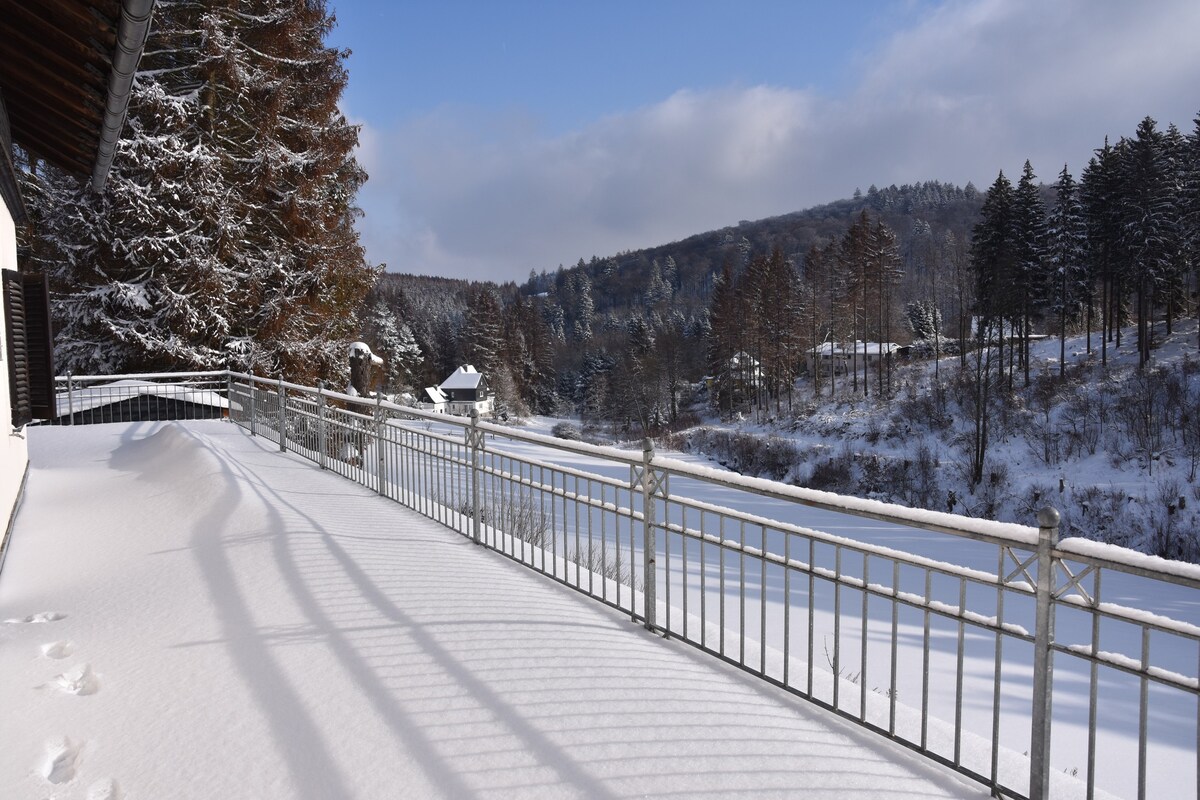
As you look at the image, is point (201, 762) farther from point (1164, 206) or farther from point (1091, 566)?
point (1164, 206)

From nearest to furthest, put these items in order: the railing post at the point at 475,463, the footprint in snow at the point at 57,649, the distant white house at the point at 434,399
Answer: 1. the footprint in snow at the point at 57,649
2. the railing post at the point at 475,463
3. the distant white house at the point at 434,399

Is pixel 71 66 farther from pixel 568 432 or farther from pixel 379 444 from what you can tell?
pixel 568 432

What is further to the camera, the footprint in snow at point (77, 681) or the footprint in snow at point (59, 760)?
the footprint in snow at point (77, 681)

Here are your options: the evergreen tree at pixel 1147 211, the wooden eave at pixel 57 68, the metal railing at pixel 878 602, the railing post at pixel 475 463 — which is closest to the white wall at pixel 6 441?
the wooden eave at pixel 57 68

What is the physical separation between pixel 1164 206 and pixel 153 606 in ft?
153

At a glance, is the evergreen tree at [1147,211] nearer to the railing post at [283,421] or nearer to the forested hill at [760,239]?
the railing post at [283,421]

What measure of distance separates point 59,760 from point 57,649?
1326 millimetres

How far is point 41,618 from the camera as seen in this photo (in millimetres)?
4312

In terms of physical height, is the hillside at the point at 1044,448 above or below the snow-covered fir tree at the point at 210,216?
below

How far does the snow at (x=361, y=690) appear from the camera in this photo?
270cm

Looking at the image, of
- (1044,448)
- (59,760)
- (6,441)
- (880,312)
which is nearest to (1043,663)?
(59,760)

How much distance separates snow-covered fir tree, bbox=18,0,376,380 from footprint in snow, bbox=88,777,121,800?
15882mm

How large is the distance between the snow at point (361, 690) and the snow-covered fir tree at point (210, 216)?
12.4 metres

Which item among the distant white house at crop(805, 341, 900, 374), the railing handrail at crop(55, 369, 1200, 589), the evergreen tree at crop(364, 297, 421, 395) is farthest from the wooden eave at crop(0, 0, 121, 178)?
the evergreen tree at crop(364, 297, 421, 395)
